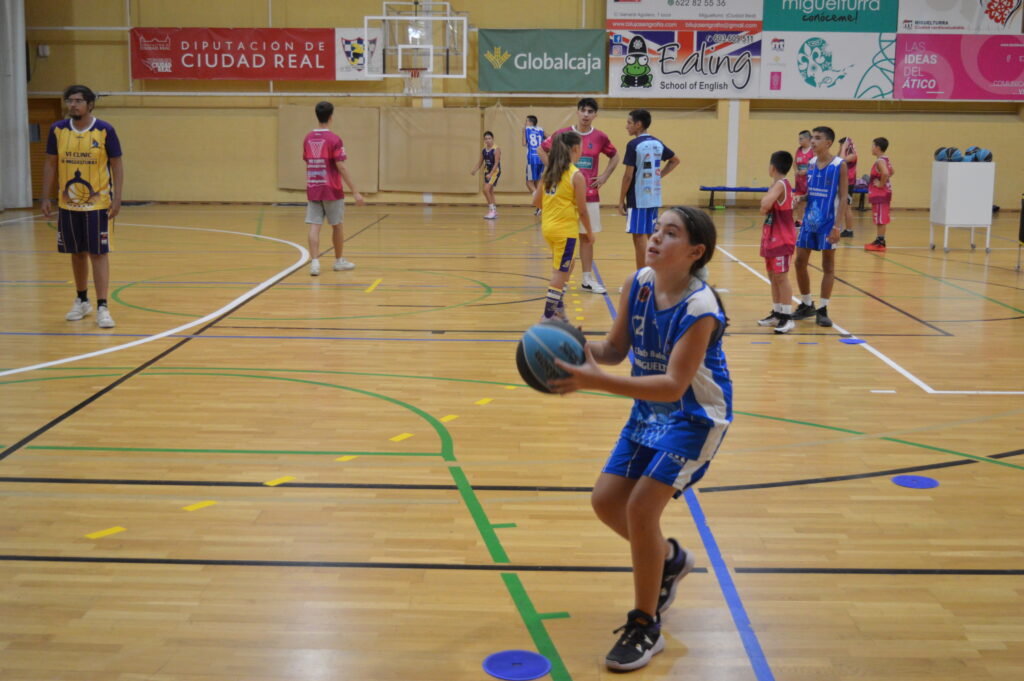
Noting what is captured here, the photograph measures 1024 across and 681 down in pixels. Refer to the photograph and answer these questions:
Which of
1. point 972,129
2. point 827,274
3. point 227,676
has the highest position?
point 972,129

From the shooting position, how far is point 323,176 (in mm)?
11305

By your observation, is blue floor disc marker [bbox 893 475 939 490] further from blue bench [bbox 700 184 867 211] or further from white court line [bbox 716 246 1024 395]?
blue bench [bbox 700 184 867 211]

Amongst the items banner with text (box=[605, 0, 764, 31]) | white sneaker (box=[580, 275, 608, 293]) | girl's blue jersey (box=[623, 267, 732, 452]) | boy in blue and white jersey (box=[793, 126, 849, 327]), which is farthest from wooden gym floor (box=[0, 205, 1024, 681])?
banner with text (box=[605, 0, 764, 31])

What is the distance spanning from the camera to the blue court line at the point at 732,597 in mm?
3115

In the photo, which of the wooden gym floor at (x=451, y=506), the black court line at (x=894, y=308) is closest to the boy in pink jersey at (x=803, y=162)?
the black court line at (x=894, y=308)

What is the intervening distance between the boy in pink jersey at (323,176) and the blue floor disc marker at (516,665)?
8363mm

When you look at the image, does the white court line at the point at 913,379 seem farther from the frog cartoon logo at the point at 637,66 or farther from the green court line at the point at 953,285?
the frog cartoon logo at the point at 637,66

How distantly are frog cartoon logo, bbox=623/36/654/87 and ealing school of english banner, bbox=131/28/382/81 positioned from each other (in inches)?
215

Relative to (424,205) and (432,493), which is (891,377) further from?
(424,205)

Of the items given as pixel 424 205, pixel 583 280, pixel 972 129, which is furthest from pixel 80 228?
pixel 972 129

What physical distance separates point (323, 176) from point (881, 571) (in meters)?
8.68

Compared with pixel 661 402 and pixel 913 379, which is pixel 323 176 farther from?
pixel 661 402

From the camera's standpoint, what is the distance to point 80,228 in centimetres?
805

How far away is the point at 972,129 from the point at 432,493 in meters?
21.7
